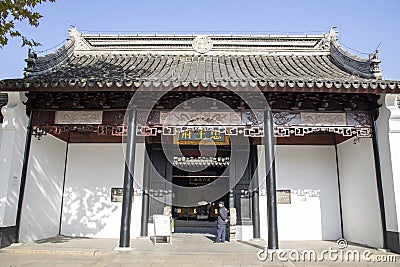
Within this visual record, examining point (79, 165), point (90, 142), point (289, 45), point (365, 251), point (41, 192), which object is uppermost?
point (289, 45)

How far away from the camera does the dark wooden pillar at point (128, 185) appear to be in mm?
5742

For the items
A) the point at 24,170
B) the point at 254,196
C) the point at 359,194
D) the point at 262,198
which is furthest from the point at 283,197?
the point at 24,170

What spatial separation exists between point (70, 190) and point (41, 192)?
95 centimetres

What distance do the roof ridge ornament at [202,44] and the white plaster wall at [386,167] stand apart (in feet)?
17.4

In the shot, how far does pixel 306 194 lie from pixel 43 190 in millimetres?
6469

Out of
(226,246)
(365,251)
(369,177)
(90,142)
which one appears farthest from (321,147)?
(90,142)

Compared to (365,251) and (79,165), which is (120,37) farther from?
(365,251)

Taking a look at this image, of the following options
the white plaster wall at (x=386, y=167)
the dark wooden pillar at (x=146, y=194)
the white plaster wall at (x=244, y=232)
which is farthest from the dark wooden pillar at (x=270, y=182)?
the dark wooden pillar at (x=146, y=194)

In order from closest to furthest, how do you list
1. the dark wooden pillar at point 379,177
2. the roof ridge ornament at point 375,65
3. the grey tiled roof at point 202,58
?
A: 1. the dark wooden pillar at point 379,177
2. the roof ridge ornament at point 375,65
3. the grey tiled roof at point 202,58

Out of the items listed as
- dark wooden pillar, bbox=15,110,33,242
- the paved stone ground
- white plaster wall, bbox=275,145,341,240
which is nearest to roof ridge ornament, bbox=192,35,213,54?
white plaster wall, bbox=275,145,341,240

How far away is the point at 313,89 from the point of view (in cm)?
566

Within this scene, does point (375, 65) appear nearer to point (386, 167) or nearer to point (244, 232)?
point (386, 167)

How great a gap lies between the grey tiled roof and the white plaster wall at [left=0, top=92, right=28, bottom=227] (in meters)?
0.76

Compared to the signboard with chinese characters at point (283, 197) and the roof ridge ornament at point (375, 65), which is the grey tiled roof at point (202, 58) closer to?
the roof ridge ornament at point (375, 65)
